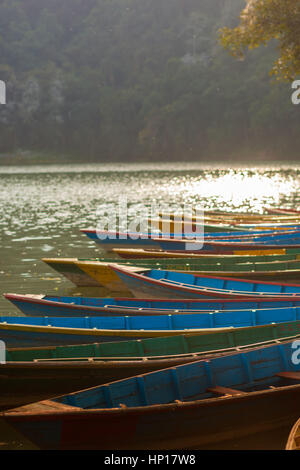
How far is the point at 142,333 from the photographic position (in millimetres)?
10922

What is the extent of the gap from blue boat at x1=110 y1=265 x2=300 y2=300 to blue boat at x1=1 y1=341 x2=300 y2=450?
374 centimetres

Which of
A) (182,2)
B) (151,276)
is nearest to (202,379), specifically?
(151,276)

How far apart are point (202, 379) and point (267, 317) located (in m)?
3.12

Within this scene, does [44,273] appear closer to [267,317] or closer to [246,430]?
[267,317]

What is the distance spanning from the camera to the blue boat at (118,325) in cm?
1096

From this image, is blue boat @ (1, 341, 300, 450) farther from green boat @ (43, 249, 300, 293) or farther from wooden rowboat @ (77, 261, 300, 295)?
green boat @ (43, 249, 300, 293)

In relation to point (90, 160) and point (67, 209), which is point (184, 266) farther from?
point (90, 160)

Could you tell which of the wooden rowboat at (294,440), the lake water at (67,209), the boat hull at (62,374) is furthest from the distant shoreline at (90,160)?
the wooden rowboat at (294,440)

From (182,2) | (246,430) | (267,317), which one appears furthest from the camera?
(182,2)

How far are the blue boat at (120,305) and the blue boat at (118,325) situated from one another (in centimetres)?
50

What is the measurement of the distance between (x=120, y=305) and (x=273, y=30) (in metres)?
15.2

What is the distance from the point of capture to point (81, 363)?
9.67 m

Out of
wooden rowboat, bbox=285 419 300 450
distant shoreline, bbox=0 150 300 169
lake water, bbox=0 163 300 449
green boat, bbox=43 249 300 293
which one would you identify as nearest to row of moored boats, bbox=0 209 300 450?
wooden rowboat, bbox=285 419 300 450

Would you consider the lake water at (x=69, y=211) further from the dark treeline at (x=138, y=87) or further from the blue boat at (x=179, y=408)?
the dark treeline at (x=138, y=87)
